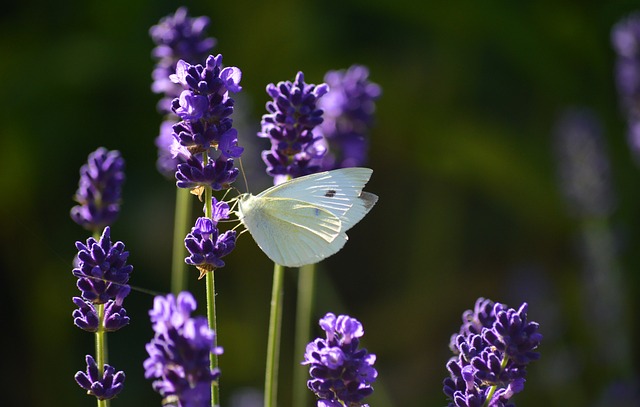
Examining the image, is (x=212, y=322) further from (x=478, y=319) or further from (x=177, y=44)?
(x=177, y=44)

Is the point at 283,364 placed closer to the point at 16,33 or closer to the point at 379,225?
the point at 379,225

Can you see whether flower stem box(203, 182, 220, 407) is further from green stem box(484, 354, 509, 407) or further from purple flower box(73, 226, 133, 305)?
green stem box(484, 354, 509, 407)

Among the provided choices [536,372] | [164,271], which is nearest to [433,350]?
[536,372]

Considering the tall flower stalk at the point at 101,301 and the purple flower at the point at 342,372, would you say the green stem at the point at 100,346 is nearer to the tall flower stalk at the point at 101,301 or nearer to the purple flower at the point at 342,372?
the tall flower stalk at the point at 101,301

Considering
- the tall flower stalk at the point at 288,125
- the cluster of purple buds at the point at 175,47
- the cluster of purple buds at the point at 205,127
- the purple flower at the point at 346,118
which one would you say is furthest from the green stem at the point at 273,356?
the purple flower at the point at 346,118

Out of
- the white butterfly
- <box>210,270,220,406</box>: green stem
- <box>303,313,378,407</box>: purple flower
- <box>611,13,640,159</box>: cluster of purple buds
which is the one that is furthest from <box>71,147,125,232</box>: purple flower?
<box>611,13,640,159</box>: cluster of purple buds
